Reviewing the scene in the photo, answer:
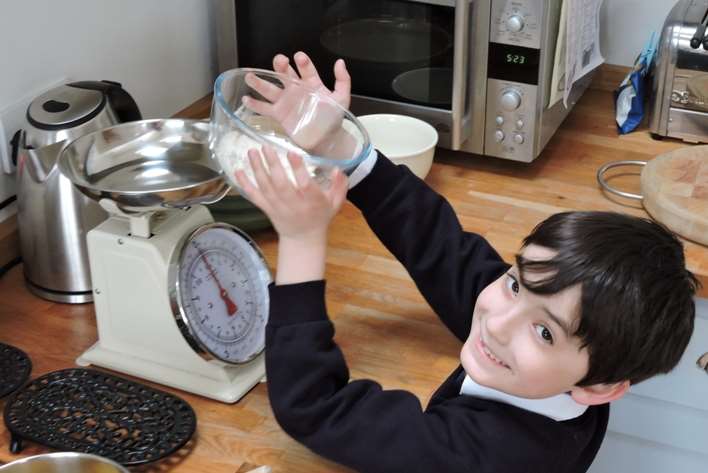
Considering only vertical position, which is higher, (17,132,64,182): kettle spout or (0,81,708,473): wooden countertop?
(17,132,64,182): kettle spout

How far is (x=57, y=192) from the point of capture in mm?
1349

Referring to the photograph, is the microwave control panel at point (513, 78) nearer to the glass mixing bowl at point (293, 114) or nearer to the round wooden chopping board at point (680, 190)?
the round wooden chopping board at point (680, 190)

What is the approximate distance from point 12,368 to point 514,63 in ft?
2.79

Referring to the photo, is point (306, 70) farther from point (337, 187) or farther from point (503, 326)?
point (503, 326)

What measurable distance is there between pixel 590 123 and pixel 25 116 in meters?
0.96

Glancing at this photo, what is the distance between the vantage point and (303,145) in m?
1.19

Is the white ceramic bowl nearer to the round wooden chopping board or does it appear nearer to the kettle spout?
the round wooden chopping board

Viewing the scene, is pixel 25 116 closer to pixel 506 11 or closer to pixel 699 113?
pixel 506 11

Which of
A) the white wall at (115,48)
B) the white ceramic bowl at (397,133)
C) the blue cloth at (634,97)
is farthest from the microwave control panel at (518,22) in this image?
the white wall at (115,48)

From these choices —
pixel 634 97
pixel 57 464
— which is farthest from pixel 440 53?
pixel 57 464

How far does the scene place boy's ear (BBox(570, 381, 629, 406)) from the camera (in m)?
1.01

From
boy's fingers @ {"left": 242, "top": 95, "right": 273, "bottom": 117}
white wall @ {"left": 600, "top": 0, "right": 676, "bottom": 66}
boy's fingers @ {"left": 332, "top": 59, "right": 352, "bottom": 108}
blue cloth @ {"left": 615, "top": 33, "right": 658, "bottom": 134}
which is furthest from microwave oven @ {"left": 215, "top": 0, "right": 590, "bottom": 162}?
boy's fingers @ {"left": 242, "top": 95, "right": 273, "bottom": 117}

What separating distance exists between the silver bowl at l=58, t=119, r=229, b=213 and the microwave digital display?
1.67 ft

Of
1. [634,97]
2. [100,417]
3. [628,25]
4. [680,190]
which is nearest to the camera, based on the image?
[100,417]
